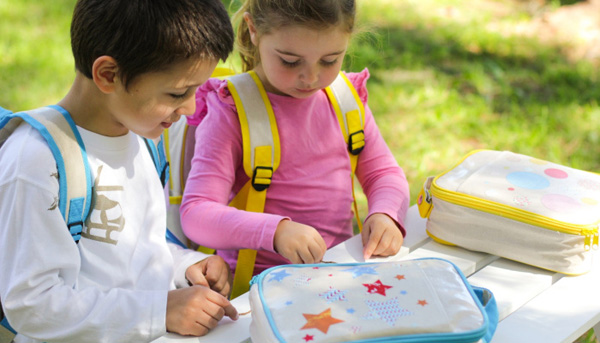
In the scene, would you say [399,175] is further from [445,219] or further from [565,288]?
[565,288]

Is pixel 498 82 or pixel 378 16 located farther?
pixel 378 16

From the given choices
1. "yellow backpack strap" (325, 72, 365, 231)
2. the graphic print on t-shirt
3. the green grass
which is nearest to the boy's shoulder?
the graphic print on t-shirt

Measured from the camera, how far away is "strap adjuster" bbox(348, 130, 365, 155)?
2342mm

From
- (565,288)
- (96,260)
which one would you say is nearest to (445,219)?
(565,288)

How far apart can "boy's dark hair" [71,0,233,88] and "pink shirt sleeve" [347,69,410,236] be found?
87cm

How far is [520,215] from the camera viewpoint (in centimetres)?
190

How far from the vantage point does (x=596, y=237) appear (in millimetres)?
Answer: 1861

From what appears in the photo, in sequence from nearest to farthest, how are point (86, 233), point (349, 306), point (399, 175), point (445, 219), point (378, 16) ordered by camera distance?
point (349, 306) < point (86, 233) < point (445, 219) < point (399, 175) < point (378, 16)

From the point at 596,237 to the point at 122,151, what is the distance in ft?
4.12

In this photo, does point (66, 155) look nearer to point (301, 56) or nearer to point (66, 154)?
point (66, 154)

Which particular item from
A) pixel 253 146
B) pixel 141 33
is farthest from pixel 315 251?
pixel 141 33

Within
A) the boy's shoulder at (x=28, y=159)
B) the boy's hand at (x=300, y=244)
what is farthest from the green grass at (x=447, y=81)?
the boy's shoulder at (x=28, y=159)

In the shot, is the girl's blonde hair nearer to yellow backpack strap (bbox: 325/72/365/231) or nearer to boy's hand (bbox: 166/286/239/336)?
yellow backpack strap (bbox: 325/72/365/231)

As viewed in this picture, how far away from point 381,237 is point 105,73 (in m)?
0.91
